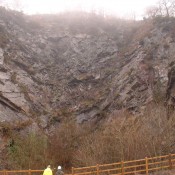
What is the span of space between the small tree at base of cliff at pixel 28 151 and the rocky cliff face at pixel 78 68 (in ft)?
7.95

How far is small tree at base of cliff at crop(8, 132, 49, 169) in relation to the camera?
3688 centimetres

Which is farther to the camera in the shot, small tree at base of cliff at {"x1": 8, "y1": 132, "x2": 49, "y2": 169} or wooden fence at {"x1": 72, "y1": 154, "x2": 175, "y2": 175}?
small tree at base of cliff at {"x1": 8, "y1": 132, "x2": 49, "y2": 169}

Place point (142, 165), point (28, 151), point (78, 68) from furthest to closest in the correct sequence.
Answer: point (78, 68) → point (28, 151) → point (142, 165)

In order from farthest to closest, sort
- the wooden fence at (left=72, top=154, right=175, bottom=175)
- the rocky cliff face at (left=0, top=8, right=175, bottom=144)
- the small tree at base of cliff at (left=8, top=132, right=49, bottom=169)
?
the rocky cliff face at (left=0, top=8, right=175, bottom=144)
the small tree at base of cliff at (left=8, top=132, right=49, bottom=169)
the wooden fence at (left=72, top=154, right=175, bottom=175)

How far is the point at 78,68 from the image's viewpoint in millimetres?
54562

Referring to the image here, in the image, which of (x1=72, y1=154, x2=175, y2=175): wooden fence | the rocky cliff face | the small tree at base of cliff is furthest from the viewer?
the rocky cliff face

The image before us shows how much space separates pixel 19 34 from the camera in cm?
5725

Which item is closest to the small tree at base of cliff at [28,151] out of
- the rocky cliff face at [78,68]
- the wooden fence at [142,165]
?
the rocky cliff face at [78,68]

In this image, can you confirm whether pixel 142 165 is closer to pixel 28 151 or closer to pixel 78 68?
pixel 28 151

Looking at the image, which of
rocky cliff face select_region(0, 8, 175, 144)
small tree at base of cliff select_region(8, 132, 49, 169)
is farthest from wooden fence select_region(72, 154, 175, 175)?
rocky cliff face select_region(0, 8, 175, 144)

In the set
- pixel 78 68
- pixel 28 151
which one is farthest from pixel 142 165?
pixel 78 68

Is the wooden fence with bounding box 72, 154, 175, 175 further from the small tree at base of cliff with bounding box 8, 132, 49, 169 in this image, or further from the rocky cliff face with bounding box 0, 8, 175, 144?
the rocky cliff face with bounding box 0, 8, 175, 144

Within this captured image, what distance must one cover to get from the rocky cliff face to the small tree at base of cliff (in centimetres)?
242

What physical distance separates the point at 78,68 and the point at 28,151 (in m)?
18.8
